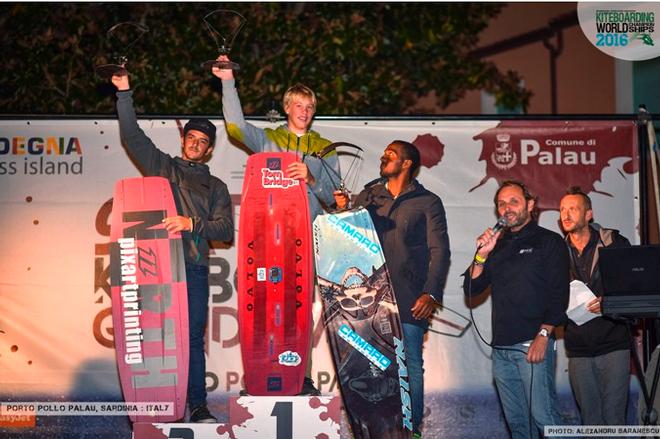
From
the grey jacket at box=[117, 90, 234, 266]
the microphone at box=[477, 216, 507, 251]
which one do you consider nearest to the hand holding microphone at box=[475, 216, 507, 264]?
the microphone at box=[477, 216, 507, 251]

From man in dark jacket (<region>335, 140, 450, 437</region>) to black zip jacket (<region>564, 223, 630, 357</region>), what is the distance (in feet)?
2.15

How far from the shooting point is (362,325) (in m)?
4.03

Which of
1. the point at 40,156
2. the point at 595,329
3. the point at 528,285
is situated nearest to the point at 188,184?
the point at 40,156

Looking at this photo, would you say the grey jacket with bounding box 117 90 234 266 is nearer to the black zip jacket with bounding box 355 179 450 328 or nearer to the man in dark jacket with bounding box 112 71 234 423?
the man in dark jacket with bounding box 112 71 234 423

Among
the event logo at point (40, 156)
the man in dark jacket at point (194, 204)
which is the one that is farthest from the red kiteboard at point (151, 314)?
the event logo at point (40, 156)

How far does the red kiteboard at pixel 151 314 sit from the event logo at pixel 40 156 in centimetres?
55

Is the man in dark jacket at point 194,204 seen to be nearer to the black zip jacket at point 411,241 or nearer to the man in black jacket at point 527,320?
the black zip jacket at point 411,241

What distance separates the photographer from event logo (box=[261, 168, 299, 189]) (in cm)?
408

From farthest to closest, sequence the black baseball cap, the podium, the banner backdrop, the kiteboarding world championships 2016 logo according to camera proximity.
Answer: the kiteboarding world championships 2016 logo < the banner backdrop < the black baseball cap < the podium

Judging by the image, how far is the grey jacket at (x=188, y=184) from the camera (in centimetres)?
412

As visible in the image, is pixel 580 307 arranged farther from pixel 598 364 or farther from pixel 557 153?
pixel 557 153

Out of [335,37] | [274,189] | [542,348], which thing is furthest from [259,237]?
[335,37]

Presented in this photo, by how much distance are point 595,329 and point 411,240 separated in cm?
98

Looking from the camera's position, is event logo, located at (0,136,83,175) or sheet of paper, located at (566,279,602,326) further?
event logo, located at (0,136,83,175)
